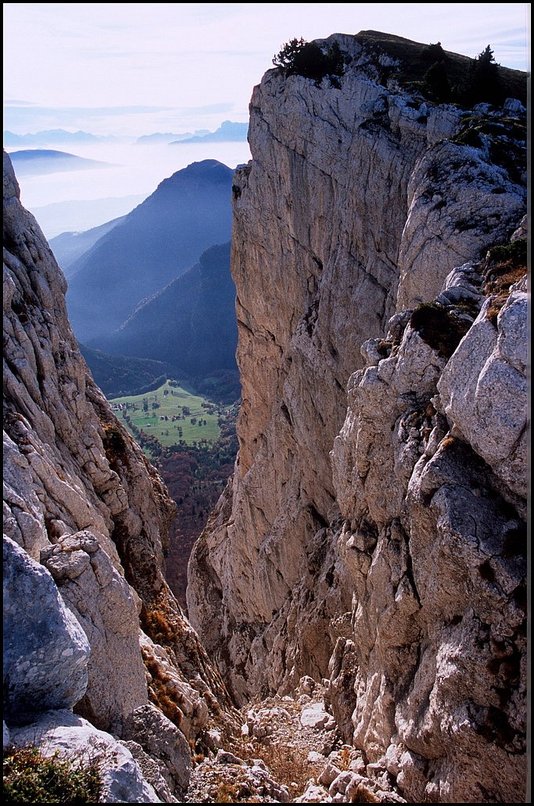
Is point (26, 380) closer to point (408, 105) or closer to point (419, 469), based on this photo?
point (419, 469)

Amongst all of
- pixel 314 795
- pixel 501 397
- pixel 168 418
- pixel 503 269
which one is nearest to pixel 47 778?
pixel 314 795

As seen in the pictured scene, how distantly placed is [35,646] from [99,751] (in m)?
2.58

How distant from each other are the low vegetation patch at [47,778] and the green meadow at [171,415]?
132080 millimetres

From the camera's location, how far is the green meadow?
152 meters

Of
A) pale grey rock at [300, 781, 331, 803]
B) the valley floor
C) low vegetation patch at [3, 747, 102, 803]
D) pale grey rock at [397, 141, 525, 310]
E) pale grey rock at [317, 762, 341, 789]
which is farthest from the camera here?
pale grey rock at [397, 141, 525, 310]

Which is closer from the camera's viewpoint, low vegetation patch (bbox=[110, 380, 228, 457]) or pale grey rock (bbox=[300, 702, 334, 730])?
pale grey rock (bbox=[300, 702, 334, 730])

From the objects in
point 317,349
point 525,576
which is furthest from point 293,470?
point 525,576

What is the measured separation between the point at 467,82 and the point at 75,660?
129 feet

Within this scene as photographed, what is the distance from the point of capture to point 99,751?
12.2m

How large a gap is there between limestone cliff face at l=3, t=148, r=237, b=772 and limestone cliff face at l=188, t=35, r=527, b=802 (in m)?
7.49

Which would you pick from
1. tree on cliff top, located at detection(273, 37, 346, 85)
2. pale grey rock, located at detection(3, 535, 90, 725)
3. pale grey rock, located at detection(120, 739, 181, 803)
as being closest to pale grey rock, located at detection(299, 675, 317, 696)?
pale grey rock, located at detection(120, 739, 181, 803)

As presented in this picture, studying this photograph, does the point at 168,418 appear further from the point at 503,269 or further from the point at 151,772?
the point at 151,772

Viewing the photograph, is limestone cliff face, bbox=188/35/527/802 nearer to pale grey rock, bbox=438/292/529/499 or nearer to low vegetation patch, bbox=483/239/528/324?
pale grey rock, bbox=438/292/529/499

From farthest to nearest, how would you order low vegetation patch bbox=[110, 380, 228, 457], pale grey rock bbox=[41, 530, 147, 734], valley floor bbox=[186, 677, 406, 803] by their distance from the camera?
low vegetation patch bbox=[110, 380, 228, 457], valley floor bbox=[186, 677, 406, 803], pale grey rock bbox=[41, 530, 147, 734]
